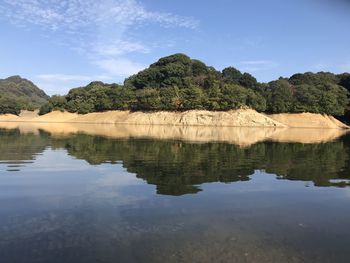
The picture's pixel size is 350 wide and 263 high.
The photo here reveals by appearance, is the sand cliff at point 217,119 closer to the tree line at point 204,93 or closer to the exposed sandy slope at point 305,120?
the exposed sandy slope at point 305,120

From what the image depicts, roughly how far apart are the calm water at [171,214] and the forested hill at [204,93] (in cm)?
11122

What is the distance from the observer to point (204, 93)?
139000 mm

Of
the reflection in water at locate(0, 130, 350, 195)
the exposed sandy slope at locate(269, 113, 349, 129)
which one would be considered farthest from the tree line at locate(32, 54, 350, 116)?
the reflection in water at locate(0, 130, 350, 195)

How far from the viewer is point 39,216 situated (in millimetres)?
12945

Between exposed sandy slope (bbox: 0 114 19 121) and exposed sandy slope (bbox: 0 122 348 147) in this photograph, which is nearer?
exposed sandy slope (bbox: 0 122 348 147)

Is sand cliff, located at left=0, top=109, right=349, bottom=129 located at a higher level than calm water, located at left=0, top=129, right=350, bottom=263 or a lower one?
higher

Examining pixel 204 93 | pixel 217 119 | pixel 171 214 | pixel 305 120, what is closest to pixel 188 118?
pixel 217 119

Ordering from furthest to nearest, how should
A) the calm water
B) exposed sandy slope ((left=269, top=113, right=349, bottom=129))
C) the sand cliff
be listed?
1. exposed sandy slope ((left=269, top=113, right=349, bottom=129))
2. the sand cliff
3. the calm water

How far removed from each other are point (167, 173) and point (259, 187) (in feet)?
17.8

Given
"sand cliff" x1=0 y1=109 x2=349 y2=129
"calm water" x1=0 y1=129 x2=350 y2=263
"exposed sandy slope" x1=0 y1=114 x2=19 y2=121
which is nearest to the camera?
"calm water" x1=0 y1=129 x2=350 y2=263

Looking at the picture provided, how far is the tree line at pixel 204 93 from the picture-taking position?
447 ft

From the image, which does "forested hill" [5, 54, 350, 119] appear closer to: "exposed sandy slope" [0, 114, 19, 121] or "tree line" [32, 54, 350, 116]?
"tree line" [32, 54, 350, 116]

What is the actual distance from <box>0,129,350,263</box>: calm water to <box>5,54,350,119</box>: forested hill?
111 meters

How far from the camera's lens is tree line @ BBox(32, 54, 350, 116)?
5369 inches
